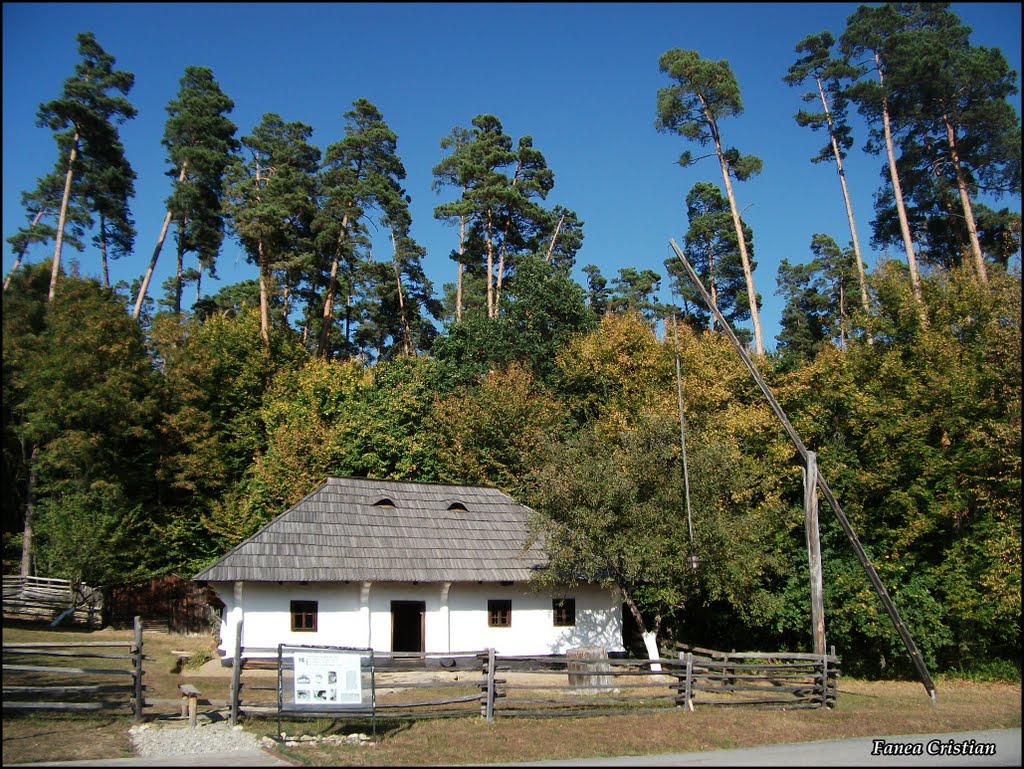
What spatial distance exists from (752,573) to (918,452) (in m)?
7.89

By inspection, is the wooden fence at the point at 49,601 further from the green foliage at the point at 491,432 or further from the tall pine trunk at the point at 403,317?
the tall pine trunk at the point at 403,317

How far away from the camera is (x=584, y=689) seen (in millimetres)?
15461

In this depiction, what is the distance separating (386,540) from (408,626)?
2.74 meters

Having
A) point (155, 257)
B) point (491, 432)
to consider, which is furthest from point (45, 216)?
point (491, 432)

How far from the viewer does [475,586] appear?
69.9 feet

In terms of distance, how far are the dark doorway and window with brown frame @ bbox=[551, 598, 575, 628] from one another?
3.90 metres

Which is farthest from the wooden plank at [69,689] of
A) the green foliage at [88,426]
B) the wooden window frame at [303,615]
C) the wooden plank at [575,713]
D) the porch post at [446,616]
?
the green foliage at [88,426]

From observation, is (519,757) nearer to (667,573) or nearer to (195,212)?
(667,573)

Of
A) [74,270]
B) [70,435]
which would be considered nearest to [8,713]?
[70,435]

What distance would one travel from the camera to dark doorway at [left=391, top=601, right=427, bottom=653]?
2080cm

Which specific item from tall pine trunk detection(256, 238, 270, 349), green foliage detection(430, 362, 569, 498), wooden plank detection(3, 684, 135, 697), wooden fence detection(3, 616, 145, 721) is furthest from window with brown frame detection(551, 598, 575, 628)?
tall pine trunk detection(256, 238, 270, 349)

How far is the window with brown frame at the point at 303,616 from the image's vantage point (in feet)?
63.9

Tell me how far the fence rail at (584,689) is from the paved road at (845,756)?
11.0 ft

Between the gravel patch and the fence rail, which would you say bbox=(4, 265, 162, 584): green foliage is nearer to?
the fence rail
